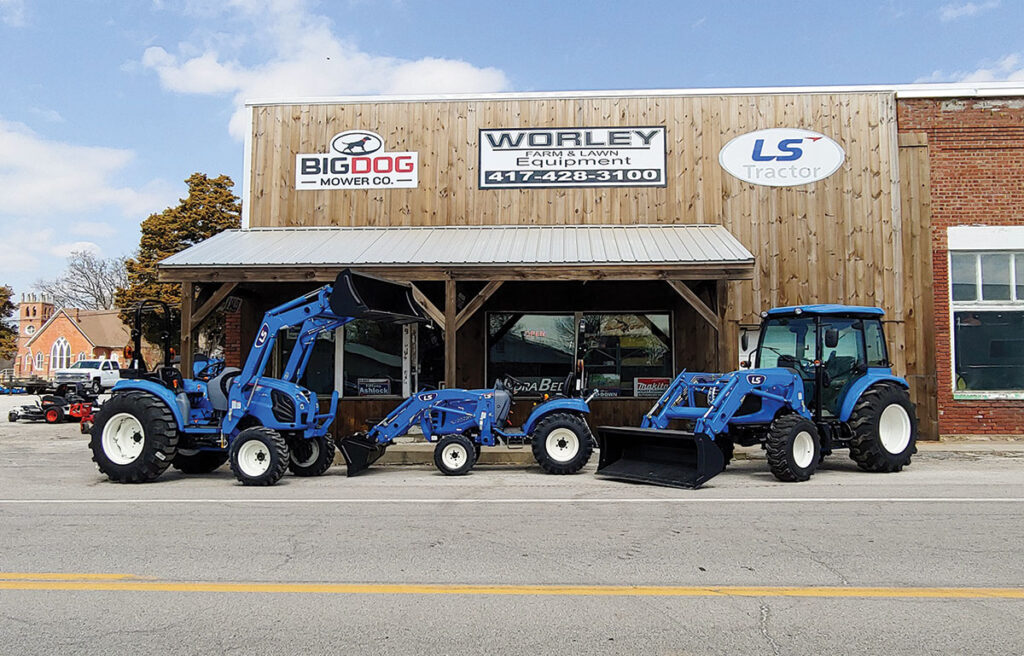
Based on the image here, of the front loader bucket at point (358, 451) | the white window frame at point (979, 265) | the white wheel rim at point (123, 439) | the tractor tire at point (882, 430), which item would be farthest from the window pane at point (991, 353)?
the white wheel rim at point (123, 439)

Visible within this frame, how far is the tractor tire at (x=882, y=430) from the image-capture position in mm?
10836

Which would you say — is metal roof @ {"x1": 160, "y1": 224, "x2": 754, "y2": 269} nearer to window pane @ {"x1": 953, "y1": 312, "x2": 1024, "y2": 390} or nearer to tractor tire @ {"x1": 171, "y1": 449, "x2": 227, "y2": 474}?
tractor tire @ {"x1": 171, "y1": 449, "x2": 227, "y2": 474}

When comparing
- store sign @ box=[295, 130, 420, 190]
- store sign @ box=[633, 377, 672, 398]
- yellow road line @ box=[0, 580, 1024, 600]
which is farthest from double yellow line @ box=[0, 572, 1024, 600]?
store sign @ box=[295, 130, 420, 190]

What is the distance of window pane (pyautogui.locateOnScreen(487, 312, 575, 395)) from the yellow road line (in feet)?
37.0

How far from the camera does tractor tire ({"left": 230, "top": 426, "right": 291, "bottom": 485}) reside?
397 inches

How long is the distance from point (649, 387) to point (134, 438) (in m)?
9.75

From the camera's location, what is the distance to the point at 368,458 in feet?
37.9

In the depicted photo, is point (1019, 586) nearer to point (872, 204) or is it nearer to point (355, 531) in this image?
point (355, 531)

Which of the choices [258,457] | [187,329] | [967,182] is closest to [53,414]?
[187,329]

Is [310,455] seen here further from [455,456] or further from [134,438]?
[134,438]

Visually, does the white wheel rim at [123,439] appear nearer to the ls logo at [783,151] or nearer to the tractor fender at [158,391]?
the tractor fender at [158,391]

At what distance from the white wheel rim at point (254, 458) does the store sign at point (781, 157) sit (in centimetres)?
1074

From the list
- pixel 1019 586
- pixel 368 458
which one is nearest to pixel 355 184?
pixel 368 458

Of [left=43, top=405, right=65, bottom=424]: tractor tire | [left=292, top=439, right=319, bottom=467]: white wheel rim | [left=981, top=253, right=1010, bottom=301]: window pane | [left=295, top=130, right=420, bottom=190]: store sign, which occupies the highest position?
[left=295, top=130, right=420, bottom=190]: store sign
